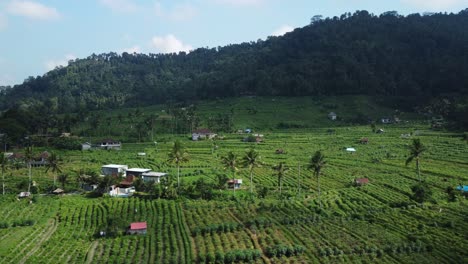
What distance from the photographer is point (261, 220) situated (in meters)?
46.4

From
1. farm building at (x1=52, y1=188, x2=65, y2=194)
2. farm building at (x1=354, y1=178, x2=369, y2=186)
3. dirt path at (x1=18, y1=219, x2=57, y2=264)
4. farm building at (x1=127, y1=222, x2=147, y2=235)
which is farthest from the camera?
farm building at (x1=354, y1=178, x2=369, y2=186)

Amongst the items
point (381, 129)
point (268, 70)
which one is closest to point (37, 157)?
point (381, 129)

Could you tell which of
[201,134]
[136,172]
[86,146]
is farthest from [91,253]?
[201,134]

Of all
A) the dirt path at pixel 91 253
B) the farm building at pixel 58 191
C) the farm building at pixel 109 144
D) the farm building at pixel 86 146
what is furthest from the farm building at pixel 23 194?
the farm building at pixel 109 144

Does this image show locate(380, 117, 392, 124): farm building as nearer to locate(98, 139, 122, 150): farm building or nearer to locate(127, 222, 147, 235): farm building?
locate(98, 139, 122, 150): farm building

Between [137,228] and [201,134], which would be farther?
[201,134]

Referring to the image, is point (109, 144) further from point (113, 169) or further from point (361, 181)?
point (361, 181)

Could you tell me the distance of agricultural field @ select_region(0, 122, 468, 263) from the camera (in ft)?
127

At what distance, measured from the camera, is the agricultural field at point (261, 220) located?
127 ft

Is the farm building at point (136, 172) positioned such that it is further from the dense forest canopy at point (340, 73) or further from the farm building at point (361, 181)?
the dense forest canopy at point (340, 73)

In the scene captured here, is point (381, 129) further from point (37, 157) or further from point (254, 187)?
point (37, 157)

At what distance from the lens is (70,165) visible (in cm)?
8088

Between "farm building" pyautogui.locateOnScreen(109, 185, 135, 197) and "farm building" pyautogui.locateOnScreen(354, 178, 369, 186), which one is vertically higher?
"farm building" pyautogui.locateOnScreen(354, 178, 369, 186)

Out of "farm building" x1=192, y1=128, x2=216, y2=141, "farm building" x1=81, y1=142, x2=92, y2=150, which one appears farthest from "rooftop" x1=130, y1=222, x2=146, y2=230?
"farm building" x1=192, y1=128, x2=216, y2=141
